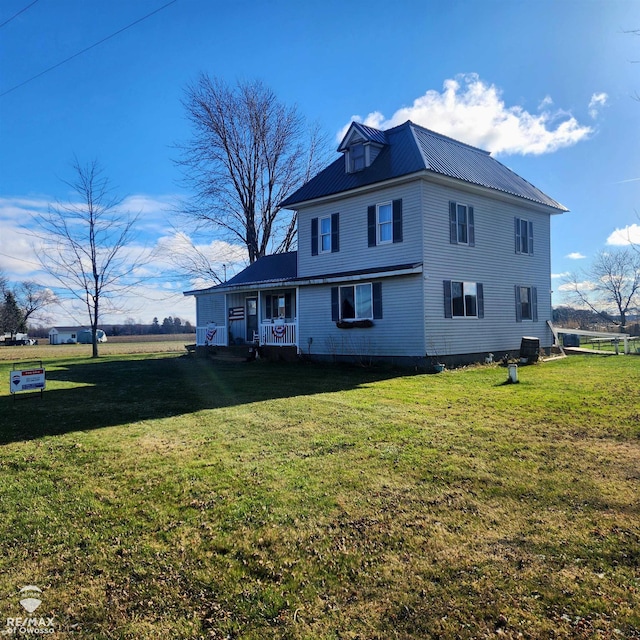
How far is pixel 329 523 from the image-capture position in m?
3.81

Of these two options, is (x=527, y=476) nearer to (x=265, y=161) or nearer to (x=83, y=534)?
(x=83, y=534)

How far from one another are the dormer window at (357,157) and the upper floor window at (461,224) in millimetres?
3616

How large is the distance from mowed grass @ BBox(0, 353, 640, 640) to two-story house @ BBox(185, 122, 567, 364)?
7889mm

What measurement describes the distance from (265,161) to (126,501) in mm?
30123

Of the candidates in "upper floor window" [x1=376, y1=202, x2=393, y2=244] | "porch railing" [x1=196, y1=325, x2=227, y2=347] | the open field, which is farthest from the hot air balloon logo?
the open field

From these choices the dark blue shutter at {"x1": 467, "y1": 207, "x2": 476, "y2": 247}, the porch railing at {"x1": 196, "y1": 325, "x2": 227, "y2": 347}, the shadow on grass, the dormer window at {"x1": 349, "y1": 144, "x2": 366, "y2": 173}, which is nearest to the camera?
the shadow on grass

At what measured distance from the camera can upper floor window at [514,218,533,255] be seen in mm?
18547

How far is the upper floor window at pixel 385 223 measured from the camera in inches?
617

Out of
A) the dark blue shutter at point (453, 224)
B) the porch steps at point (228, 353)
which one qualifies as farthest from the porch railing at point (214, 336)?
the dark blue shutter at point (453, 224)

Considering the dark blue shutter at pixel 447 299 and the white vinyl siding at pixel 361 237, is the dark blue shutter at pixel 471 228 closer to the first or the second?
the dark blue shutter at pixel 447 299

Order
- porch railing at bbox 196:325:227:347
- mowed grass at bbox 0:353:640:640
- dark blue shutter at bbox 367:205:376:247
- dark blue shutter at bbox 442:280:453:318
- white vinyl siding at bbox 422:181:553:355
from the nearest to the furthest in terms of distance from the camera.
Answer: mowed grass at bbox 0:353:640:640
white vinyl siding at bbox 422:181:553:355
dark blue shutter at bbox 442:280:453:318
dark blue shutter at bbox 367:205:376:247
porch railing at bbox 196:325:227:347

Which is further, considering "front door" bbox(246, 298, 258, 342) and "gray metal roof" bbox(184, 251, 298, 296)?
"front door" bbox(246, 298, 258, 342)

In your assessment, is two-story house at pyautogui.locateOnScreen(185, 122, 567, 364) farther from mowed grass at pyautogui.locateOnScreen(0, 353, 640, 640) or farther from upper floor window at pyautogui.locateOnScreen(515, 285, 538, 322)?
mowed grass at pyautogui.locateOnScreen(0, 353, 640, 640)

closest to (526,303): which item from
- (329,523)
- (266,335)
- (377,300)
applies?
(377,300)
